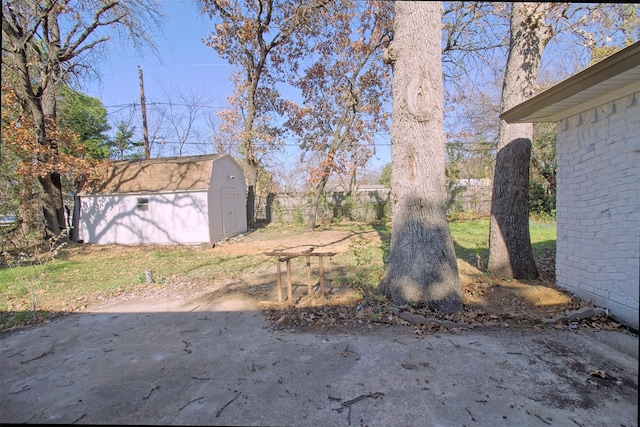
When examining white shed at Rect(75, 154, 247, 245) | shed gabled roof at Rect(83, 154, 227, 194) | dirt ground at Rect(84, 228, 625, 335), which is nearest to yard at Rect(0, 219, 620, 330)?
dirt ground at Rect(84, 228, 625, 335)

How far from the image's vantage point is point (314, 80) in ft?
53.3

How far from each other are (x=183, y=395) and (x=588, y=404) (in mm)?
3129

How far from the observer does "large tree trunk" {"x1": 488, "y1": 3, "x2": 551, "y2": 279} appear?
5.39 m

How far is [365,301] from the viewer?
4.58 meters

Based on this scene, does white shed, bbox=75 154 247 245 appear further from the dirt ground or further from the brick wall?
the brick wall

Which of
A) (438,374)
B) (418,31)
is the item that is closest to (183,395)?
(438,374)

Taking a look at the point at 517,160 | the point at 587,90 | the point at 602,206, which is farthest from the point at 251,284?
the point at 587,90

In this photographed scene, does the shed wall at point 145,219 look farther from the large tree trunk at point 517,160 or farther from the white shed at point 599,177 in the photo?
the white shed at point 599,177

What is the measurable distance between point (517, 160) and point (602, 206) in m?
1.56

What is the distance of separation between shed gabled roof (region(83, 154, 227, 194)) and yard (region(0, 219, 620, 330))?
228cm

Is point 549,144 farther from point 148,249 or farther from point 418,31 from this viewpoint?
point 148,249

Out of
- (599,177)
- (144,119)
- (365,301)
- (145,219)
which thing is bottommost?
(365,301)

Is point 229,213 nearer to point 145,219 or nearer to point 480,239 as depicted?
point 145,219

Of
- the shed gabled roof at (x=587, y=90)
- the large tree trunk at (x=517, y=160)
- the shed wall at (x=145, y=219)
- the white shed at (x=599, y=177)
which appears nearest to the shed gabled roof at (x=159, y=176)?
the shed wall at (x=145, y=219)
